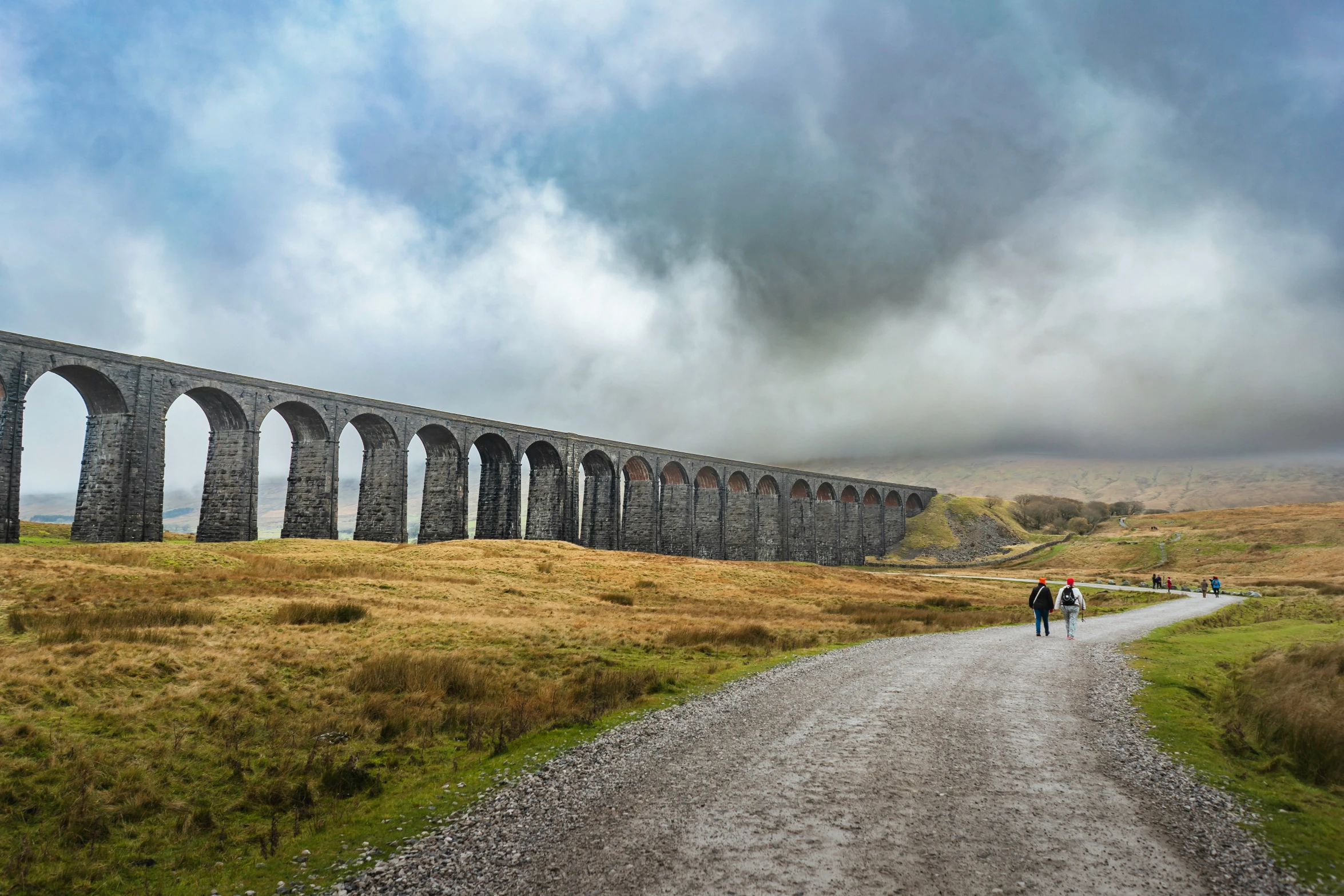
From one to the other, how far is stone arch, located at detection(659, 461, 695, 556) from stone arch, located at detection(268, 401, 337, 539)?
3329cm

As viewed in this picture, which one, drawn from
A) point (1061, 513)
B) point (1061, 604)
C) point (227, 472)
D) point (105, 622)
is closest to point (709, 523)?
point (227, 472)

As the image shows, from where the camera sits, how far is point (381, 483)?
156ft

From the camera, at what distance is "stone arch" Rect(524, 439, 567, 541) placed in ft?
195

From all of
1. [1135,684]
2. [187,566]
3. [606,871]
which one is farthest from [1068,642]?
[187,566]

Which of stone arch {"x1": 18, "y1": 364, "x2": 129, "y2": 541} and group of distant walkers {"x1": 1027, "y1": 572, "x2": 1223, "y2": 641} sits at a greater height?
stone arch {"x1": 18, "y1": 364, "x2": 129, "y2": 541}

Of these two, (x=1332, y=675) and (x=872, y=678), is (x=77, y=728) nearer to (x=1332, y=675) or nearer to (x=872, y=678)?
(x=872, y=678)

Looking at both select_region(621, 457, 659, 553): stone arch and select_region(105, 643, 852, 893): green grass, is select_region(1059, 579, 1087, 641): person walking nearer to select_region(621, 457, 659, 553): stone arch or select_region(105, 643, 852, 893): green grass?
select_region(105, 643, 852, 893): green grass

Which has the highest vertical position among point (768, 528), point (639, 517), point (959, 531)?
point (639, 517)

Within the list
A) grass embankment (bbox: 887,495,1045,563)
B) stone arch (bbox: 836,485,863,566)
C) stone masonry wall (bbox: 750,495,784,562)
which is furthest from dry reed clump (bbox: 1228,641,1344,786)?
grass embankment (bbox: 887,495,1045,563)

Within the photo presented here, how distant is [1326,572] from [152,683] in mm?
66786

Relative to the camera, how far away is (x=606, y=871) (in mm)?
5379

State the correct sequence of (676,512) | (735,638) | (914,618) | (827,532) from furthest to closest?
(827,532) → (676,512) → (914,618) → (735,638)

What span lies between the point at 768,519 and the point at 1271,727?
74634 mm

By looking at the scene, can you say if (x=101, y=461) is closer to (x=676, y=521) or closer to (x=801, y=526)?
(x=676, y=521)
